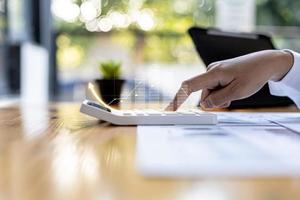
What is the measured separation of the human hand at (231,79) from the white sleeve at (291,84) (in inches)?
2.3

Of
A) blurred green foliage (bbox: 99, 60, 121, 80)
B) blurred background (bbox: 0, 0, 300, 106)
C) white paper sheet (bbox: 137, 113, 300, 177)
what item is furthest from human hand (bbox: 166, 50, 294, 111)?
blurred background (bbox: 0, 0, 300, 106)

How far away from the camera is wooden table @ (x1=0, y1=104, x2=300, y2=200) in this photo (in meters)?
0.33

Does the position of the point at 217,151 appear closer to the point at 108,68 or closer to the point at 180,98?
the point at 180,98

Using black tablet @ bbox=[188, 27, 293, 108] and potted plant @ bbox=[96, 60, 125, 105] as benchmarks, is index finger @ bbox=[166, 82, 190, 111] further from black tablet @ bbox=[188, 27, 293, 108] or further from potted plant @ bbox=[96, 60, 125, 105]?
black tablet @ bbox=[188, 27, 293, 108]

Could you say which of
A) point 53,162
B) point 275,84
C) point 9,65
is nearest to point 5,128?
point 53,162

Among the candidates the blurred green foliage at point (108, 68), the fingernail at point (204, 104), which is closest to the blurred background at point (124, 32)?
the blurred green foliage at point (108, 68)

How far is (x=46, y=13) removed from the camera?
11.8 feet

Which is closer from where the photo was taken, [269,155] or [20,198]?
[20,198]

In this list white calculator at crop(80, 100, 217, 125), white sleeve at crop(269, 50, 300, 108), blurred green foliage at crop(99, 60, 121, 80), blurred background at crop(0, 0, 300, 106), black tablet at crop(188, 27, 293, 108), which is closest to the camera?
white calculator at crop(80, 100, 217, 125)

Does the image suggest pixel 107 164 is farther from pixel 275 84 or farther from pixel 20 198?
pixel 275 84

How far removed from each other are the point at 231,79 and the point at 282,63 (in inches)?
4.9

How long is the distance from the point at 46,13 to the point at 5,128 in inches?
120

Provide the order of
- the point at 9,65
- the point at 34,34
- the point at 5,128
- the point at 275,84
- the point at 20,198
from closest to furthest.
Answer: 1. the point at 20,198
2. the point at 5,128
3. the point at 275,84
4. the point at 9,65
5. the point at 34,34

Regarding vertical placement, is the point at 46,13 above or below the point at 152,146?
above
